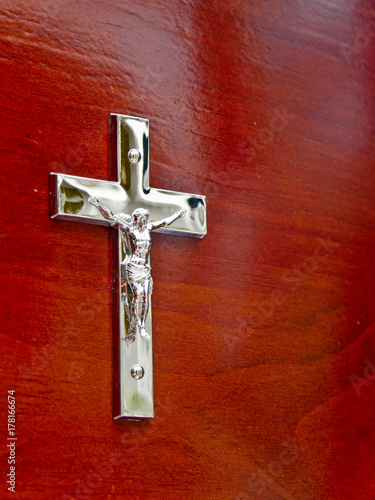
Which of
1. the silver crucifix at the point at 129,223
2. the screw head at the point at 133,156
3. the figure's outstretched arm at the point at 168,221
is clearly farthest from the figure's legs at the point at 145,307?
the screw head at the point at 133,156

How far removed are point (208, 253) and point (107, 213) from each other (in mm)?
238

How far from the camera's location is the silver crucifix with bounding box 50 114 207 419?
4.71 feet

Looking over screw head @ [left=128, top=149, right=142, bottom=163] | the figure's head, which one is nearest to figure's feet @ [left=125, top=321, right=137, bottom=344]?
the figure's head

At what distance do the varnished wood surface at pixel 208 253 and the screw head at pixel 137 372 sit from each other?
4cm

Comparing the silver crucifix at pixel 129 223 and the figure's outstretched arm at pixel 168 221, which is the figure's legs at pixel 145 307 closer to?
the silver crucifix at pixel 129 223

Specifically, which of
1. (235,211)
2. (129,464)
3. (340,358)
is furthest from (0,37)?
(340,358)

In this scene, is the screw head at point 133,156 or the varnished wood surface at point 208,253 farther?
the screw head at point 133,156

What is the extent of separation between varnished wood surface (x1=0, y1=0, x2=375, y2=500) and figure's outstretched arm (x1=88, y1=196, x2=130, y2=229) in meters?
0.04

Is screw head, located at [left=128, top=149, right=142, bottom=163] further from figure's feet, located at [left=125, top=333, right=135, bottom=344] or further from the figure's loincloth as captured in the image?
figure's feet, located at [left=125, top=333, right=135, bottom=344]

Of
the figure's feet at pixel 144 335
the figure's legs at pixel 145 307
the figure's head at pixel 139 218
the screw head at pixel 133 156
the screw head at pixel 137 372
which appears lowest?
the screw head at pixel 137 372

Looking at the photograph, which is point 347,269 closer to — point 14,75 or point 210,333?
point 210,333

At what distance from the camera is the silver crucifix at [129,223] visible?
1.44m

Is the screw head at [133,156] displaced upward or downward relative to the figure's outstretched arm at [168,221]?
upward

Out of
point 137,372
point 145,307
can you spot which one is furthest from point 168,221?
point 137,372
